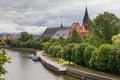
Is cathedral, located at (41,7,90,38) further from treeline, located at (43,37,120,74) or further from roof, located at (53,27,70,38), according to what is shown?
treeline, located at (43,37,120,74)

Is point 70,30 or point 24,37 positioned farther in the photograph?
point 24,37

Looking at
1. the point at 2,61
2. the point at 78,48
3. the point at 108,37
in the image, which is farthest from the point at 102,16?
the point at 2,61

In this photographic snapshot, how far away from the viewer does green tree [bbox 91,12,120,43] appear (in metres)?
66.3

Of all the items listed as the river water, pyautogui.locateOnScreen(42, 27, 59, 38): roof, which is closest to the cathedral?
pyautogui.locateOnScreen(42, 27, 59, 38): roof

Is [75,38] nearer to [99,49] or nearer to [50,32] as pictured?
[99,49]

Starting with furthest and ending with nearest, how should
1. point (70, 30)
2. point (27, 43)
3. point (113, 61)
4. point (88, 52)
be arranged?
point (27, 43) → point (70, 30) → point (88, 52) → point (113, 61)

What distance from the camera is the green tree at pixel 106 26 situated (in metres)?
66.3

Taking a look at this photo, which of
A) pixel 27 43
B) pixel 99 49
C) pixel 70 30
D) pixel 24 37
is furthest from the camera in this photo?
pixel 24 37

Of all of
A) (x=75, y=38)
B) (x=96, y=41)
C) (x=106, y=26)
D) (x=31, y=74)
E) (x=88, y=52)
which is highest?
(x=106, y=26)

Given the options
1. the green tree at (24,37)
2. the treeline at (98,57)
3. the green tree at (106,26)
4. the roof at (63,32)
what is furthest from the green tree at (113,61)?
the green tree at (24,37)

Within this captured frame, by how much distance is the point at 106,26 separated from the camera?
6681 cm

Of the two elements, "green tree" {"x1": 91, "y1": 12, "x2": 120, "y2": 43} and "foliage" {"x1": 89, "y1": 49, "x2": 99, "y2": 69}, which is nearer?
"foliage" {"x1": 89, "y1": 49, "x2": 99, "y2": 69}

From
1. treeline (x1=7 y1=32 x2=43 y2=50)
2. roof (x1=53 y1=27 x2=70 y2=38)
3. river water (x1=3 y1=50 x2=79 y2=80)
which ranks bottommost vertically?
river water (x1=3 y1=50 x2=79 y2=80)

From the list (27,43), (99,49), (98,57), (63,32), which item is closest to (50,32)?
(63,32)
